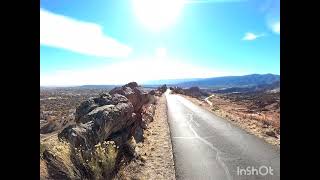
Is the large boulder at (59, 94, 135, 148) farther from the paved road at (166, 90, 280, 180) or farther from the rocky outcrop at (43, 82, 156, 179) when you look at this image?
the paved road at (166, 90, 280, 180)

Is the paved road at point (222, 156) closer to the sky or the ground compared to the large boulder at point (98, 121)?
closer to the ground

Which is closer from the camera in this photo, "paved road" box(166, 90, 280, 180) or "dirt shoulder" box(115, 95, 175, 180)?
"paved road" box(166, 90, 280, 180)

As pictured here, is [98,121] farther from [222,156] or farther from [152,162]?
[222,156]

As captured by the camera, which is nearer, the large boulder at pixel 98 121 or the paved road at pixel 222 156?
the paved road at pixel 222 156

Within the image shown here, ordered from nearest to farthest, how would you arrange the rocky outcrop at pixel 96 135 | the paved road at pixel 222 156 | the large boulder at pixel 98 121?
the rocky outcrop at pixel 96 135 → the paved road at pixel 222 156 → the large boulder at pixel 98 121

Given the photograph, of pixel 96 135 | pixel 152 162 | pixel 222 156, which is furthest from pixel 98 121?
pixel 222 156

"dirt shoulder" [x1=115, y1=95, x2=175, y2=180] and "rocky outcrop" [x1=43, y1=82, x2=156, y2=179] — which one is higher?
"rocky outcrop" [x1=43, y1=82, x2=156, y2=179]

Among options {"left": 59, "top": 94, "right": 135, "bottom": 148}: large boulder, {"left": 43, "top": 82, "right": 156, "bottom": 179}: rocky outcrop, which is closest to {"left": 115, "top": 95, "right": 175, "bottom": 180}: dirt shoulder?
{"left": 43, "top": 82, "right": 156, "bottom": 179}: rocky outcrop

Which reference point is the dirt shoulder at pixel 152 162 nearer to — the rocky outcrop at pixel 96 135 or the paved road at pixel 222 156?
the paved road at pixel 222 156

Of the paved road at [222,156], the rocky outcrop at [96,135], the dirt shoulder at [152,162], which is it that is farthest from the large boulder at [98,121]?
the paved road at [222,156]

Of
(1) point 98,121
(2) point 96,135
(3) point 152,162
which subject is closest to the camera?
(2) point 96,135
